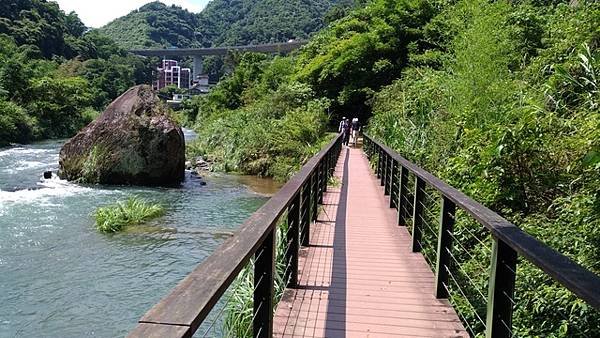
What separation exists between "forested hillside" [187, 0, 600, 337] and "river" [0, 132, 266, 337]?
4.33 m

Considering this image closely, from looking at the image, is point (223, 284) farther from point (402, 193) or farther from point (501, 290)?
point (402, 193)

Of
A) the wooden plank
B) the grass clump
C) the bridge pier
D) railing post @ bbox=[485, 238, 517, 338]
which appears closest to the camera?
the wooden plank

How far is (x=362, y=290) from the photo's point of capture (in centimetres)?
423

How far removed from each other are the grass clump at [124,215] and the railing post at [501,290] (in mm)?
9911

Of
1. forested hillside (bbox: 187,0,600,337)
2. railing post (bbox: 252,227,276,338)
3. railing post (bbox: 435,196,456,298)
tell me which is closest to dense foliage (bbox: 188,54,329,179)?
forested hillside (bbox: 187,0,600,337)

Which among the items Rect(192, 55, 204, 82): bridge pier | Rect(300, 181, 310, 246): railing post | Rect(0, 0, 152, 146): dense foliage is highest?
Rect(192, 55, 204, 82): bridge pier

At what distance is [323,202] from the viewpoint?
874 centimetres

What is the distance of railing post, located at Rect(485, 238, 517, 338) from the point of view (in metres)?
2.54

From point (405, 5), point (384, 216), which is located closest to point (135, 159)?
point (384, 216)

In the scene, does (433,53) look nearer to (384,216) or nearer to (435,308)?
(384,216)

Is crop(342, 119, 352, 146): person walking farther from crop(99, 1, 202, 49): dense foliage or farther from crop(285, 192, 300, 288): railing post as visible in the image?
crop(99, 1, 202, 49): dense foliage

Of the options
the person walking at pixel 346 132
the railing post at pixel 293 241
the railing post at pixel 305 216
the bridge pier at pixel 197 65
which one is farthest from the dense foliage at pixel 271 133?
the bridge pier at pixel 197 65

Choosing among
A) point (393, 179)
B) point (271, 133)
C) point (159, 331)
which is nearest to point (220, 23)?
point (271, 133)

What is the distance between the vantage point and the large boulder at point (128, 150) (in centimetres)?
1755
